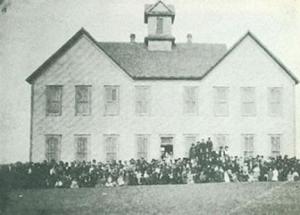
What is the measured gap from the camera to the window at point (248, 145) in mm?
8484

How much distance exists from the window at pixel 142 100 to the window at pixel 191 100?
64 cm

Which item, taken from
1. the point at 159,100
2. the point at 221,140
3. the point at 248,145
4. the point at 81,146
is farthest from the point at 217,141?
the point at 81,146

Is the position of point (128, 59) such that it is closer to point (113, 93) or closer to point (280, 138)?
point (113, 93)

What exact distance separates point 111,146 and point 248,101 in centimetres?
237

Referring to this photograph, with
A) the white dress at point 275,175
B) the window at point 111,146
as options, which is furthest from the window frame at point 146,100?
the white dress at point 275,175

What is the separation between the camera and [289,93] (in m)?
8.38

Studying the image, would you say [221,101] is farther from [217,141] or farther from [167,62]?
[167,62]

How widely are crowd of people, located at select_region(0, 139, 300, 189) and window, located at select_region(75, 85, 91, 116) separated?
2.78 ft

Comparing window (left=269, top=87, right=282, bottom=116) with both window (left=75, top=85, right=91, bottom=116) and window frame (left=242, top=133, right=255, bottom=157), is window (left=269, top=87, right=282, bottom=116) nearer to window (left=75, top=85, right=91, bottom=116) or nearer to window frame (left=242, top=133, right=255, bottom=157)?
window frame (left=242, top=133, right=255, bottom=157)

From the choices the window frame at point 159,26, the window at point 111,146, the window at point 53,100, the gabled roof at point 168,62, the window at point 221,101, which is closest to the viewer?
the window at point 111,146

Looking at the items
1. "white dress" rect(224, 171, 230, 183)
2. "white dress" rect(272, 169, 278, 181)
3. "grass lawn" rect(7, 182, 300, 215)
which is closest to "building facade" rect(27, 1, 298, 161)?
"white dress" rect(272, 169, 278, 181)

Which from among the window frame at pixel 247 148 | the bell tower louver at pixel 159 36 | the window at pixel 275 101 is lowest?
the window frame at pixel 247 148

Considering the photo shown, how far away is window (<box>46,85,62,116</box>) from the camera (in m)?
8.45

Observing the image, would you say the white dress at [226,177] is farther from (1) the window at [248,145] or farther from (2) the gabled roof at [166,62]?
(2) the gabled roof at [166,62]
